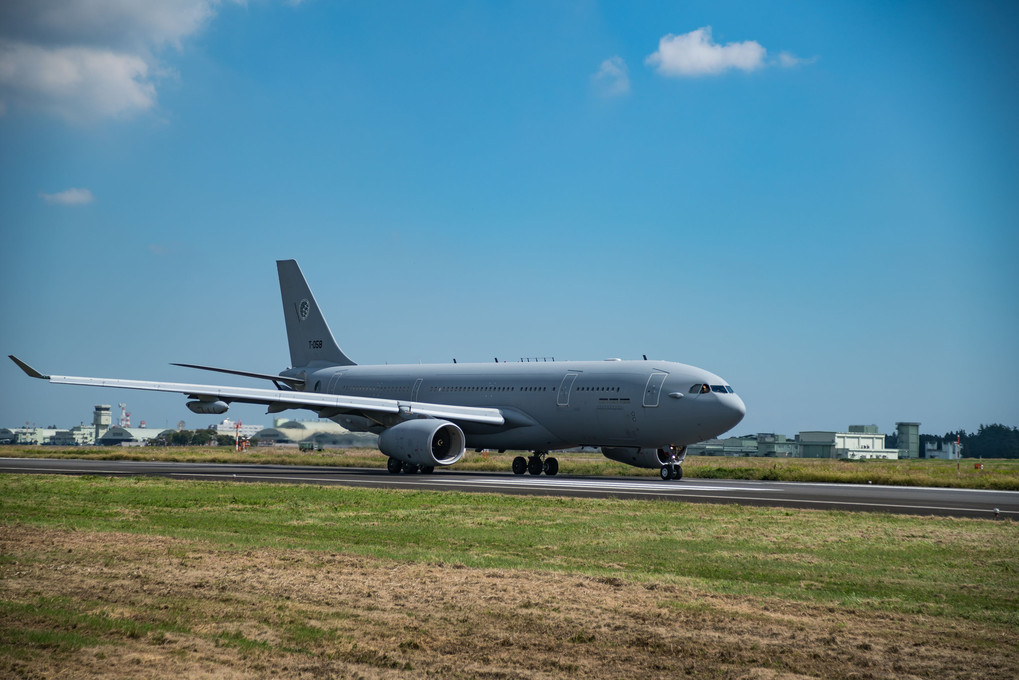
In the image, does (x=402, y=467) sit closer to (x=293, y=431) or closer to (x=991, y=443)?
(x=293, y=431)

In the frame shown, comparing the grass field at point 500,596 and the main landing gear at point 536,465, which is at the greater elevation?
the grass field at point 500,596

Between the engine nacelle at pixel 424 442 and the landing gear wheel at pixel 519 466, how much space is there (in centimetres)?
305

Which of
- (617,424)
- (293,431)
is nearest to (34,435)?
(293,431)

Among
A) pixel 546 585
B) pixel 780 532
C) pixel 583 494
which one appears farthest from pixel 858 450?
pixel 546 585

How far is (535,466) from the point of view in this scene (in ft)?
122

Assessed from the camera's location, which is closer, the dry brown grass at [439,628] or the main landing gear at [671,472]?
the dry brown grass at [439,628]

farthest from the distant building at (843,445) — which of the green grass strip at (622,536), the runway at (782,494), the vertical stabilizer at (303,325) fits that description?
the green grass strip at (622,536)

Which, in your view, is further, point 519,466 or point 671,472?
point 519,466

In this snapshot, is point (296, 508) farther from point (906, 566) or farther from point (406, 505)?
point (906, 566)

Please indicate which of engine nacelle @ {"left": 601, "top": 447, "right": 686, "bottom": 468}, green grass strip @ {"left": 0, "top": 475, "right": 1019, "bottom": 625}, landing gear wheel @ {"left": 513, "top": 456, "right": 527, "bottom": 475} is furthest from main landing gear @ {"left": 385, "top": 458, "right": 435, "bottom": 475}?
green grass strip @ {"left": 0, "top": 475, "right": 1019, "bottom": 625}

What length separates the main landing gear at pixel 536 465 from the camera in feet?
120

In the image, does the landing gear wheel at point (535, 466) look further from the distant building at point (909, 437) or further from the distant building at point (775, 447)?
the distant building at point (909, 437)

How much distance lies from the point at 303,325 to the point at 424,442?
17888 mm

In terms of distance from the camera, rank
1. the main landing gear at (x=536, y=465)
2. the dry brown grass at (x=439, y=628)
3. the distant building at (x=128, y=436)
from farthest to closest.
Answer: the distant building at (x=128, y=436)
the main landing gear at (x=536, y=465)
the dry brown grass at (x=439, y=628)
